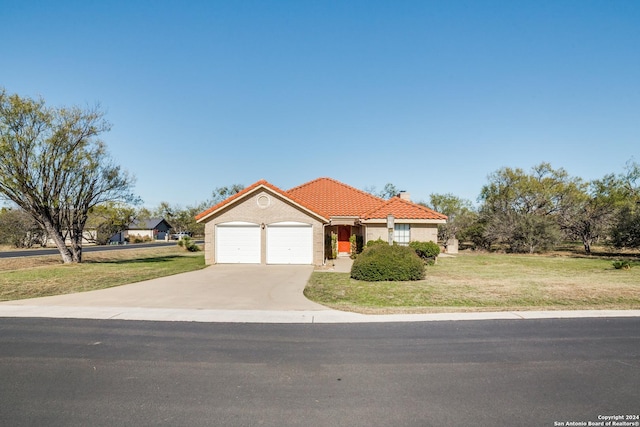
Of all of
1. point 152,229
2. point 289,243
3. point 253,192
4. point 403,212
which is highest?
point 253,192

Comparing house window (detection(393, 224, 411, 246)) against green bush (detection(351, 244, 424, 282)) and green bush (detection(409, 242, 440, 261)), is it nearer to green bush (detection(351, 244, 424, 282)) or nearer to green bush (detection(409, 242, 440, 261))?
green bush (detection(409, 242, 440, 261))

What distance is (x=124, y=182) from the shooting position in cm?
2595

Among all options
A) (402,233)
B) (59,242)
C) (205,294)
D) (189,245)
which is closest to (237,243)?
(205,294)

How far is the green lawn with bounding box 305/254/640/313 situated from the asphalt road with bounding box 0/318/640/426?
1.99 meters

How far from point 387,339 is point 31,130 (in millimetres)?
25535

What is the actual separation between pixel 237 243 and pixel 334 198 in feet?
32.5

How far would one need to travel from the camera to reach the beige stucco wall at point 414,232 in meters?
23.7

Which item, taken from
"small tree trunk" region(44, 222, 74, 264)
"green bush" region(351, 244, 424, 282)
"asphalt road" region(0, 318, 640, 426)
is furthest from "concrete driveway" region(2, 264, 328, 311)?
"small tree trunk" region(44, 222, 74, 264)

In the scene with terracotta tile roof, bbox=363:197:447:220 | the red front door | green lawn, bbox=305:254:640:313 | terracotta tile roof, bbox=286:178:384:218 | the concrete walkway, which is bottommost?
green lawn, bbox=305:254:640:313

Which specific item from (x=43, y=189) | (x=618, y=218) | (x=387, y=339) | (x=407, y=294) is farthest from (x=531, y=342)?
(x=618, y=218)

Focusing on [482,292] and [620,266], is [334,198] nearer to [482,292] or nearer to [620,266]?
[482,292]

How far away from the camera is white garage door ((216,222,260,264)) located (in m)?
21.2

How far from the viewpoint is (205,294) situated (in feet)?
38.8

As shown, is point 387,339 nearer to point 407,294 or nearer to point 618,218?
point 407,294
